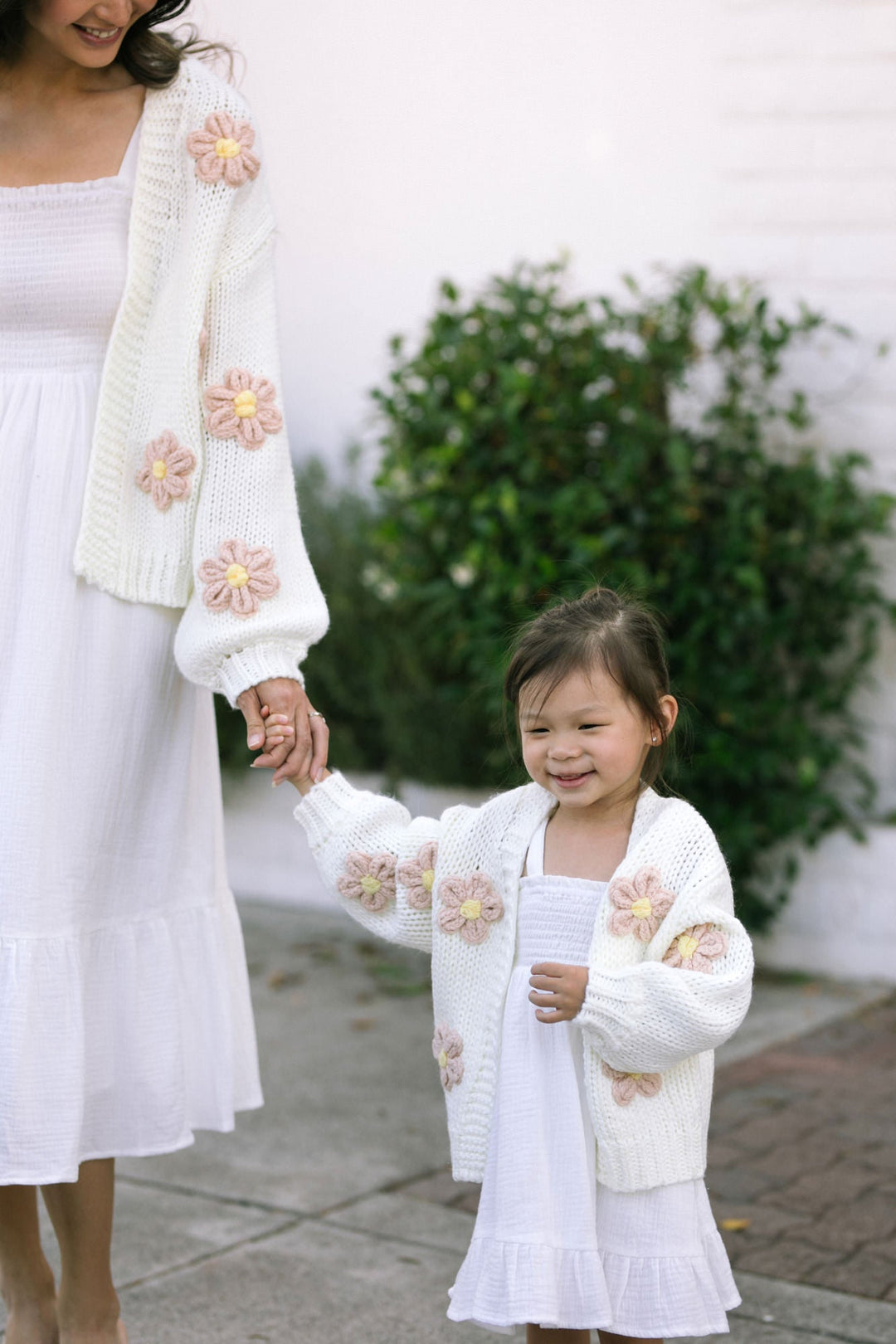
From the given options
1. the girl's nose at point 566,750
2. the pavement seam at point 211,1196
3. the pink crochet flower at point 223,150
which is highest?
the pink crochet flower at point 223,150

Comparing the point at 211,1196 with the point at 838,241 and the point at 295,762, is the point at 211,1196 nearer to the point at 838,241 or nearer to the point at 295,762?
the point at 295,762

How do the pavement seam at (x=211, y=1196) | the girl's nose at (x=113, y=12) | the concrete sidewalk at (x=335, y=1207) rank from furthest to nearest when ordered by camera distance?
the pavement seam at (x=211, y=1196) < the concrete sidewalk at (x=335, y=1207) < the girl's nose at (x=113, y=12)

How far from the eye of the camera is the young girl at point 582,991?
1997 mm

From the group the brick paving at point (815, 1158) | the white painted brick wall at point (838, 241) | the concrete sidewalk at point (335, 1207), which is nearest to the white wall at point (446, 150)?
the white painted brick wall at point (838, 241)

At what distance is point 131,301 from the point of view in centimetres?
233

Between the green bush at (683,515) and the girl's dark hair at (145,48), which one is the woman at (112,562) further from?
the green bush at (683,515)

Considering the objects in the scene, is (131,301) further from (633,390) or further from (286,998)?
(286,998)

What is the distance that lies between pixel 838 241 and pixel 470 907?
10.7 ft

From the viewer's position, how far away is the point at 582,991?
1.98 m

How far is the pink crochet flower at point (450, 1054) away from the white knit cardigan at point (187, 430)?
1.74ft

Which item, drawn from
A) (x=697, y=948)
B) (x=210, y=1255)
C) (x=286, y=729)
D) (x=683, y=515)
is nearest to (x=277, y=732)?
(x=286, y=729)

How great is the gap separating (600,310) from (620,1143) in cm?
363

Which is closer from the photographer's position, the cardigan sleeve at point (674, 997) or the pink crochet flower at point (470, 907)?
the cardigan sleeve at point (674, 997)

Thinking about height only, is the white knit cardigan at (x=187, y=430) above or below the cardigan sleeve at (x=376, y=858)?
above
